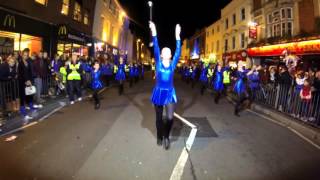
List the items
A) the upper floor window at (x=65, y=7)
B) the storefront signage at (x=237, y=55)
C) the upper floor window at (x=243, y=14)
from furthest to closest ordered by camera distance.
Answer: the upper floor window at (x=243, y=14) < the storefront signage at (x=237, y=55) < the upper floor window at (x=65, y=7)

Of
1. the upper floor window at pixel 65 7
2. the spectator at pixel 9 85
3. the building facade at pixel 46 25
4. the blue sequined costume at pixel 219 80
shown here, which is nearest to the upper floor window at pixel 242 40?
the building facade at pixel 46 25

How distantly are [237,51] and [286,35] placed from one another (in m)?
11.8

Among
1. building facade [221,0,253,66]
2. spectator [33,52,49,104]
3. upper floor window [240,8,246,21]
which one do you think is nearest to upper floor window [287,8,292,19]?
building facade [221,0,253,66]

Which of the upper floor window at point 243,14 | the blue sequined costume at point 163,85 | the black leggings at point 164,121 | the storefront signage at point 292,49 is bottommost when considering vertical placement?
the black leggings at point 164,121

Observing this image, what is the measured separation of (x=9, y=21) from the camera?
1537 cm

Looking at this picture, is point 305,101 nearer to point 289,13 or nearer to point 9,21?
point 9,21

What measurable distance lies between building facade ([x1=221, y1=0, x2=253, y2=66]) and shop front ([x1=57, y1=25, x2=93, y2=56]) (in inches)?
568

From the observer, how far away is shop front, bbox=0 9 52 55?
15.2 m

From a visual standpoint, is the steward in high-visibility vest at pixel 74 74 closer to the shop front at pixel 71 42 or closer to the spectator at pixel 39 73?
the spectator at pixel 39 73

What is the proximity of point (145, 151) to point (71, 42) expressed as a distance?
19.5 meters

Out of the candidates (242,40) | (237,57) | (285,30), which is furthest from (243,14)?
(285,30)

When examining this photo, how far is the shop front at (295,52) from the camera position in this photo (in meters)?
22.2

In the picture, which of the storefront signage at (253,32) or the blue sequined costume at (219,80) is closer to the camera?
the blue sequined costume at (219,80)

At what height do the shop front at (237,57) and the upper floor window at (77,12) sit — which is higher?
the upper floor window at (77,12)
